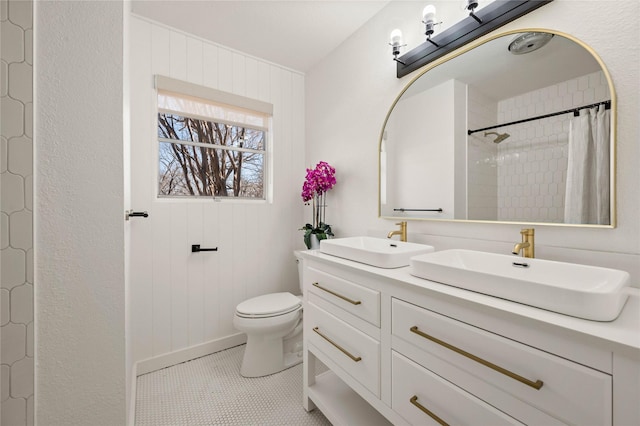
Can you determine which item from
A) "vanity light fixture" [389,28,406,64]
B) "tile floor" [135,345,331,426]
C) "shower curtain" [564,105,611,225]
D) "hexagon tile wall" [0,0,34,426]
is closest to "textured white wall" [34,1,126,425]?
"hexagon tile wall" [0,0,34,426]

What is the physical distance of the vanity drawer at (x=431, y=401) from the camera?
752mm

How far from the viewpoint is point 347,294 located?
1226 millimetres

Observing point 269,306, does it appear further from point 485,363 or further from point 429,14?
point 429,14

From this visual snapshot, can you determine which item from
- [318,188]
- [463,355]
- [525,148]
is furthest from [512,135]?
[318,188]

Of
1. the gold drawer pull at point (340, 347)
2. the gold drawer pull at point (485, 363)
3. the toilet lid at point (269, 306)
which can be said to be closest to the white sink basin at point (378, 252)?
the gold drawer pull at point (485, 363)

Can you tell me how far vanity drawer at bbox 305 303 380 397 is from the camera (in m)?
1.10

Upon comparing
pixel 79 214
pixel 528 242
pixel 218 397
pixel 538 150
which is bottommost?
pixel 218 397

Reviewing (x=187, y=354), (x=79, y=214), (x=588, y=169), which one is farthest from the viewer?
(x=187, y=354)

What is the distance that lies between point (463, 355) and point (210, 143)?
7.41 feet

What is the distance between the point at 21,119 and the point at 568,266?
1.74 metres

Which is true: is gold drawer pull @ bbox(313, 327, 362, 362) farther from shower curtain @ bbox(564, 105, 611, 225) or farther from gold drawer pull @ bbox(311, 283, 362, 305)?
shower curtain @ bbox(564, 105, 611, 225)

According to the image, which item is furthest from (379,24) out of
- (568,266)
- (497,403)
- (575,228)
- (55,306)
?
(55,306)

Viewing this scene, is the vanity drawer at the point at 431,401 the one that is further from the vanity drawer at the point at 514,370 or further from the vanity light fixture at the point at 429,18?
the vanity light fixture at the point at 429,18

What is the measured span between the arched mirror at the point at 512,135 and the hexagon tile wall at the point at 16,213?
1.65 m
